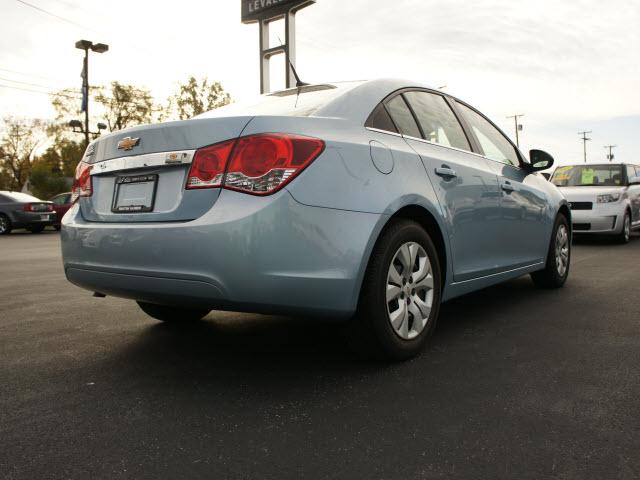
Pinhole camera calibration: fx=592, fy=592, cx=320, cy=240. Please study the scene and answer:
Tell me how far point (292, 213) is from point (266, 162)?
257 mm

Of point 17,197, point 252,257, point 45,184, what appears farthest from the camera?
point 45,184

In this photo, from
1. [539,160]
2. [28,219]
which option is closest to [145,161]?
[539,160]

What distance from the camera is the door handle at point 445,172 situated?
352 centimetres

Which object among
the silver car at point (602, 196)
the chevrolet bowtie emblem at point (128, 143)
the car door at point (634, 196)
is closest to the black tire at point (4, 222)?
the silver car at point (602, 196)

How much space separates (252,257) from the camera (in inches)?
101

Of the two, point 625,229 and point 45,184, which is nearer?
point 625,229

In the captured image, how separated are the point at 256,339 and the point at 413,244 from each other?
1214mm

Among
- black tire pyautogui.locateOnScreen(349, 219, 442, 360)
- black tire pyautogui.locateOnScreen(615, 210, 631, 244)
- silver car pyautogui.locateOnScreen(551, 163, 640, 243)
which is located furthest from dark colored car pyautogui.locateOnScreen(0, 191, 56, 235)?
black tire pyautogui.locateOnScreen(349, 219, 442, 360)

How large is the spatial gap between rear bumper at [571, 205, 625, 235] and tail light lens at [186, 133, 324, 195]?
30.8 feet

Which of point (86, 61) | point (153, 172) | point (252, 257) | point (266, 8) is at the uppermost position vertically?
point (86, 61)

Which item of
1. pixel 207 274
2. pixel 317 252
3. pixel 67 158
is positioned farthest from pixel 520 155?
pixel 67 158

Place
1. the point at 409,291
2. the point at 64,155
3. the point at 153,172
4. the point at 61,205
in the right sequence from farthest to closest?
1. the point at 64,155
2. the point at 61,205
3. the point at 409,291
4. the point at 153,172

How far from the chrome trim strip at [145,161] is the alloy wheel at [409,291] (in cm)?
117

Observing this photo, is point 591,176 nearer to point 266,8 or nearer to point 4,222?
point 266,8
